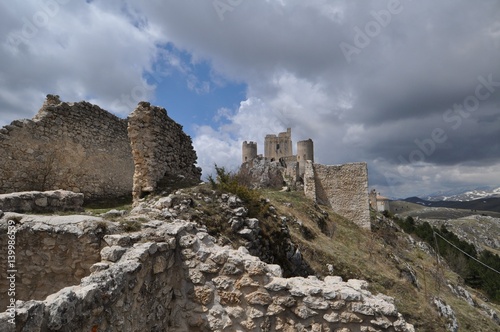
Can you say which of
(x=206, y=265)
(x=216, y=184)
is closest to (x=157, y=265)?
(x=206, y=265)

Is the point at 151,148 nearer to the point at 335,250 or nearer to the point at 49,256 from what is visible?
the point at 49,256

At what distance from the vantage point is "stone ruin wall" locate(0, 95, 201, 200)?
857 cm

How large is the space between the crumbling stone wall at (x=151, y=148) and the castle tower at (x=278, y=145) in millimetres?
61789

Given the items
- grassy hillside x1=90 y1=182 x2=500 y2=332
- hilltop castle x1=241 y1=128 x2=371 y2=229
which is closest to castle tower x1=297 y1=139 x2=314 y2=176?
hilltop castle x1=241 y1=128 x2=371 y2=229

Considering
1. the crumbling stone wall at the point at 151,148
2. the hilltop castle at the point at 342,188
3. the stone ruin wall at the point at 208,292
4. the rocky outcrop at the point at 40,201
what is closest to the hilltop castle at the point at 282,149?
the hilltop castle at the point at 342,188

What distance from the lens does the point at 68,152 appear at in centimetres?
1092

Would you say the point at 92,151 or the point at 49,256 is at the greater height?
the point at 92,151

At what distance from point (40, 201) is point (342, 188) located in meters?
20.4

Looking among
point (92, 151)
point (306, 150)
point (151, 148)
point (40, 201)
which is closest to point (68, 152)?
point (92, 151)

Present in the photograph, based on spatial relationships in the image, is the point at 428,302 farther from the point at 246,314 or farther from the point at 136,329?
the point at 136,329

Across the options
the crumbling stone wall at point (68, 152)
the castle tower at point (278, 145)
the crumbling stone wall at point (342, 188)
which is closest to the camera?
the crumbling stone wall at point (68, 152)

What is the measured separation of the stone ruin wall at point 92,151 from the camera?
337 inches

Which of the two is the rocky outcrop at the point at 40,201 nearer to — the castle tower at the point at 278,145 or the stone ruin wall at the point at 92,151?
the stone ruin wall at the point at 92,151

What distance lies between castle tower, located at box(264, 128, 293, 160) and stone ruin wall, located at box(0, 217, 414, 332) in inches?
2615
